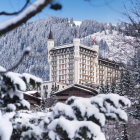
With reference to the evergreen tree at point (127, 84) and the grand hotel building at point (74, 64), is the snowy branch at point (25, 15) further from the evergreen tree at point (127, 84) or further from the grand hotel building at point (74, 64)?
the grand hotel building at point (74, 64)

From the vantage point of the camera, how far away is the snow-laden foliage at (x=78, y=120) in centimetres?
276

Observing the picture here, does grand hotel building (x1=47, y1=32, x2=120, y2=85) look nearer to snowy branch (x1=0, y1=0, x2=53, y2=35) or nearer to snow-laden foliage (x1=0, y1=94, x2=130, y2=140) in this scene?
snow-laden foliage (x1=0, y1=94, x2=130, y2=140)

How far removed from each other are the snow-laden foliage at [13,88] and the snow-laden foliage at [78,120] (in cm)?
17

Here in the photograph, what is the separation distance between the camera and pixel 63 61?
113m

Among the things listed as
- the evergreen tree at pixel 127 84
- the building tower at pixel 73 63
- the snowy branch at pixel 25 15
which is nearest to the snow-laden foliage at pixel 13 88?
the snowy branch at pixel 25 15

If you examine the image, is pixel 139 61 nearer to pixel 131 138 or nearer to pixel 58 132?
pixel 58 132

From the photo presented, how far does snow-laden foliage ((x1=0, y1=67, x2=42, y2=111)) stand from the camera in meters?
3.05

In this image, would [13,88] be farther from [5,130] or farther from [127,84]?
[127,84]

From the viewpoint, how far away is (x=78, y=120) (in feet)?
9.73

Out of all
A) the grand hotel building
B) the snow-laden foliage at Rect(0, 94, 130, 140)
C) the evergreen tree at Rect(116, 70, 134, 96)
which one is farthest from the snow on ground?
the grand hotel building

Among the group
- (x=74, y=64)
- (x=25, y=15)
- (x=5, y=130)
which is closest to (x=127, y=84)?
(x=5, y=130)

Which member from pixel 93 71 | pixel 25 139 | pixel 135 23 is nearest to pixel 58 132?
pixel 25 139

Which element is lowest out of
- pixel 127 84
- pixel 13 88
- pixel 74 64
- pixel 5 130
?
pixel 5 130

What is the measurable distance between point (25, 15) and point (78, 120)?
4.84 ft
